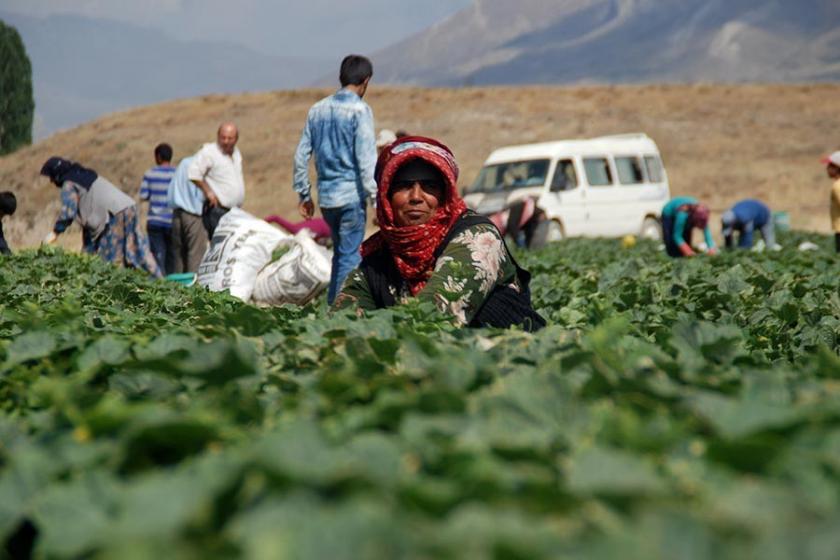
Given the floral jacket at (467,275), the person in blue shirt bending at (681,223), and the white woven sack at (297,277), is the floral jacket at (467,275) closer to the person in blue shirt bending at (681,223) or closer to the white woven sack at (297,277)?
the white woven sack at (297,277)

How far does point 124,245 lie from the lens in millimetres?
11812

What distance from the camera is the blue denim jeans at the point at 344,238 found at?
8312 millimetres

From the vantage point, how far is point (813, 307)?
5496 millimetres

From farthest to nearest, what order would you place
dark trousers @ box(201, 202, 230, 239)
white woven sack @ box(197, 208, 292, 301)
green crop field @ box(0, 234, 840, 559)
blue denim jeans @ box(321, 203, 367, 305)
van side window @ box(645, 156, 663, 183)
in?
van side window @ box(645, 156, 663, 183), dark trousers @ box(201, 202, 230, 239), white woven sack @ box(197, 208, 292, 301), blue denim jeans @ box(321, 203, 367, 305), green crop field @ box(0, 234, 840, 559)

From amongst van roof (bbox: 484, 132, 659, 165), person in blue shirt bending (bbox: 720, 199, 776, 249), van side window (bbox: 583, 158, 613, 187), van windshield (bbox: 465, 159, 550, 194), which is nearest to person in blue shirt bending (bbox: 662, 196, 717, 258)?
person in blue shirt bending (bbox: 720, 199, 776, 249)

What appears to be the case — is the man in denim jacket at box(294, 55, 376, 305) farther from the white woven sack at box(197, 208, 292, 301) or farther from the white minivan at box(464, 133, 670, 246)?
the white minivan at box(464, 133, 670, 246)

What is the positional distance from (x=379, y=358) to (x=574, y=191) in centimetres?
1866

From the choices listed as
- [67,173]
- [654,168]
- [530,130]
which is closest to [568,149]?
[654,168]

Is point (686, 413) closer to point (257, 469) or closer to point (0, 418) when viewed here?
point (257, 469)

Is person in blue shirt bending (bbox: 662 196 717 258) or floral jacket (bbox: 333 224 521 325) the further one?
person in blue shirt bending (bbox: 662 196 717 258)

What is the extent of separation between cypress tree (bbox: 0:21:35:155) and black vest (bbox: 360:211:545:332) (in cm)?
5632

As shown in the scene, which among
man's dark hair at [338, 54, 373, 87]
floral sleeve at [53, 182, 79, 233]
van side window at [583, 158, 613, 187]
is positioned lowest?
van side window at [583, 158, 613, 187]

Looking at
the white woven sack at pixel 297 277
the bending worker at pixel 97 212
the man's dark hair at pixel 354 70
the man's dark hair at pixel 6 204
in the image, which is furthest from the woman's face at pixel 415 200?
the man's dark hair at pixel 6 204

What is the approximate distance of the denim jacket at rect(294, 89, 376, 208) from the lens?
332 inches
